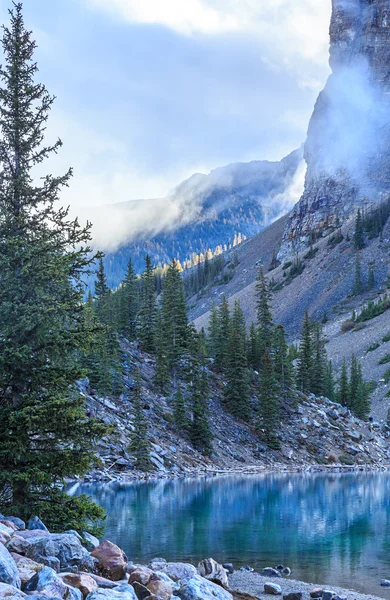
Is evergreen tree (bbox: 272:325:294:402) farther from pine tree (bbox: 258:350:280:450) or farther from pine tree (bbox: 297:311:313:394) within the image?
pine tree (bbox: 297:311:313:394)

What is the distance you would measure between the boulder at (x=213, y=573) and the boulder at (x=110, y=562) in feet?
12.2

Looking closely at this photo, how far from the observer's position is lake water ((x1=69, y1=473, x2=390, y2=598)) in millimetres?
23359

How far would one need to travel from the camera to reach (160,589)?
13.4m

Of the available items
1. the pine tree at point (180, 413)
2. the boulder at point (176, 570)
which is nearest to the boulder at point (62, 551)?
the boulder at point (176, 570)

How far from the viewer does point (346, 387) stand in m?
102

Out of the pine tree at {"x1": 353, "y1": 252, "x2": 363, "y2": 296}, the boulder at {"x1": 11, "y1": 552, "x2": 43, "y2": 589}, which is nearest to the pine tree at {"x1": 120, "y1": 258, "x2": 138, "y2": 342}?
the boulder at {"x1": 11, "y1": 552, "x2": 43, "y2": 589}

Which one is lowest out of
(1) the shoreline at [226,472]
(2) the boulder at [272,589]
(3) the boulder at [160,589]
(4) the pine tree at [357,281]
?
(2) the boulder at [272,589]

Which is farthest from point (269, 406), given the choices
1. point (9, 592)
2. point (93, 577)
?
Answer: point (9, 592)

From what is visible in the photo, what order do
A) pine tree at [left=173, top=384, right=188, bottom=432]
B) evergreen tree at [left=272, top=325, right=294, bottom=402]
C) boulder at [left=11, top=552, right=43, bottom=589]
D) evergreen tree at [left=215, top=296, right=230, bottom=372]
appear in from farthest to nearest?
evergreen tree at [left=215, top=296, right=230, bottom=372] < evergreen tree at [left=272, top=325, right=294, bottom=402] < pine tree at [left=173, top=384, right=188, bottom=432] < boulder at [left=11, top=552, right=43, bottom=589]

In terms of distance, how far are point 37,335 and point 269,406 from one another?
187 ft

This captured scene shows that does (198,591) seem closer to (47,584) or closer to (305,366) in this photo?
(47,584)

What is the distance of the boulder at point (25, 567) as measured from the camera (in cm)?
1156

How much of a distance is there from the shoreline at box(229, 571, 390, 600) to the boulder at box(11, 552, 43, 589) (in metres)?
7.83

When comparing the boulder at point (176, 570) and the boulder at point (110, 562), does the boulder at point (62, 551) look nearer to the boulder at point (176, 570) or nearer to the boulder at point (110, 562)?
the boulder at point (110, 562)
